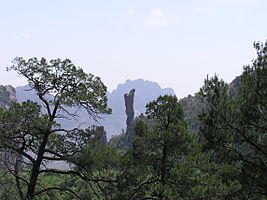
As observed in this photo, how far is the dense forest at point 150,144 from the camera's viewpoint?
1162 centimetres

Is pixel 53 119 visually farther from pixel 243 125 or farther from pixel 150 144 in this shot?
pixel 243 125

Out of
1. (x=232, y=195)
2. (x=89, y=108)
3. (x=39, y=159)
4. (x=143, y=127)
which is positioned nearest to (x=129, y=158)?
(x=143, y=127)

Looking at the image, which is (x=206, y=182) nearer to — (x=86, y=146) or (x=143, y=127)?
(x=143, y=127)

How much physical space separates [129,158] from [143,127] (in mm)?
1440

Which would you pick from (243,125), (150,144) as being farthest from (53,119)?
(243,125)

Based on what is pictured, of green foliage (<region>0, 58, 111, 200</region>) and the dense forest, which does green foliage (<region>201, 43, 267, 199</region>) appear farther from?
green foliage (<region>0, 58, 111, 200</region>)

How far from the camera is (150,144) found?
13.7 metres

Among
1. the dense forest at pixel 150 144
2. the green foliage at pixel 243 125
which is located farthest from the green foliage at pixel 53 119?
the green foliage at pixel 243 125

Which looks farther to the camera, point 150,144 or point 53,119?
point 150,144

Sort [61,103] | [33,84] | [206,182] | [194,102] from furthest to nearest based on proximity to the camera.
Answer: [194,102]
[206,182]
[33,84]
[61,103]

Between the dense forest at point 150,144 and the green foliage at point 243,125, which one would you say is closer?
the dense forest at point 150,144

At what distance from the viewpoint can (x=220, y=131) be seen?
1339 centimetres

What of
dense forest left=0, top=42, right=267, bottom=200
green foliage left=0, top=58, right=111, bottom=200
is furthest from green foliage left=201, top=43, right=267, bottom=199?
green foliage left=0, top=58, right=111, bottom=200

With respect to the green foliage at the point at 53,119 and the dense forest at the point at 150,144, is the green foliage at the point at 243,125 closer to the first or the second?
the dense forest at the point at 150,144
